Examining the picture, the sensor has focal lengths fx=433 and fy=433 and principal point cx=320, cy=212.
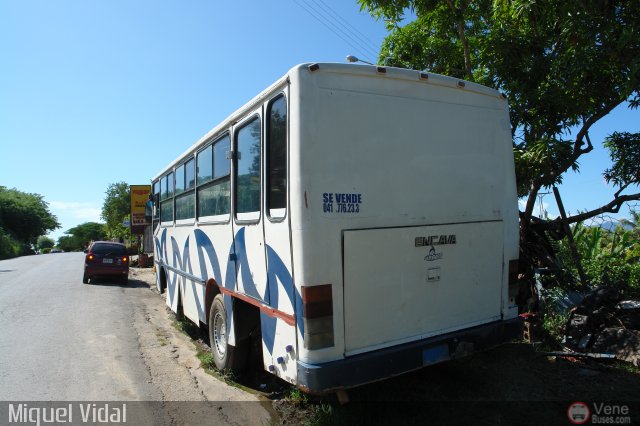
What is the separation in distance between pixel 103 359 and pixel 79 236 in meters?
120

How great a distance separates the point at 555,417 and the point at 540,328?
198cm

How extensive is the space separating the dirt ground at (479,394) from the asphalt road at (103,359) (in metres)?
0.33

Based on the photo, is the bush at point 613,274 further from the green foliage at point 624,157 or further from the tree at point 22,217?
the tree at point 22,217

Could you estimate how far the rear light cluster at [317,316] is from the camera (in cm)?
332

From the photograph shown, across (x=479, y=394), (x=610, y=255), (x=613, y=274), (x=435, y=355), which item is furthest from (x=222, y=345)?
(x=610, y=255)

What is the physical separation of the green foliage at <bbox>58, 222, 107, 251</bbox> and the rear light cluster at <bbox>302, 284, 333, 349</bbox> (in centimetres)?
11214

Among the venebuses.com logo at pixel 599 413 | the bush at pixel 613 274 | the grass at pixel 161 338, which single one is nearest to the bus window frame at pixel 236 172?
the venebuses.com logo at pixel 599 413

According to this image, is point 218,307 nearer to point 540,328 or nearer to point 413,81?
point 413,81

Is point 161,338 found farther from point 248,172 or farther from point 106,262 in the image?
point 106,262

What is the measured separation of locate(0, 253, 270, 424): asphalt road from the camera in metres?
4.80

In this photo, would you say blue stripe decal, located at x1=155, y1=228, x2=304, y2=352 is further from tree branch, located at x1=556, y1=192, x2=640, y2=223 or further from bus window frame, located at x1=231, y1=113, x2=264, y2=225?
tree branch, located at x1=556, y1=192, x2=640, y2=223

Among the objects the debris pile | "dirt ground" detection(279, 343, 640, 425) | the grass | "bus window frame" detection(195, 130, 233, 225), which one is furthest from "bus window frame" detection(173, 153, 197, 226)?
the debris pile

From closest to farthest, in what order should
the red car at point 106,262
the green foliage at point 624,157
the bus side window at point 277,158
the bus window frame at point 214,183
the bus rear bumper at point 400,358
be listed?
the bus rear bumper at point 400,358
the bus side window at point 277,158
the bus window frame at point 214,183
the green foliage at point 624,157
the red car at point 106,262

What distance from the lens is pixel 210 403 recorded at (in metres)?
4.64
